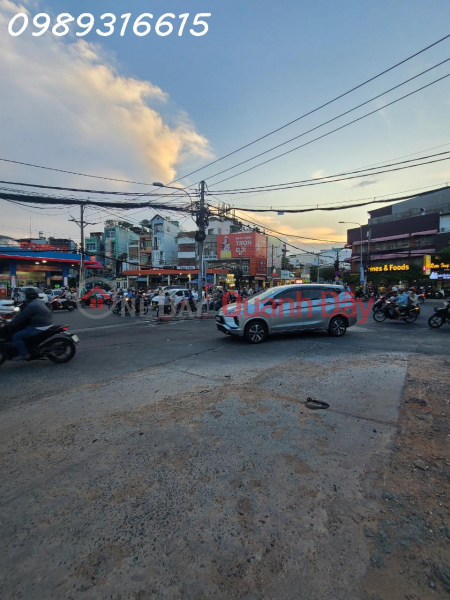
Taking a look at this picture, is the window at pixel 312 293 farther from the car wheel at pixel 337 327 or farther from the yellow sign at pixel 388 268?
the yellow sign at pixel 388 268

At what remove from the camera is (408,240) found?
41.5m

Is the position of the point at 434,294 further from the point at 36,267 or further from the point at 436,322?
the point at 36,267

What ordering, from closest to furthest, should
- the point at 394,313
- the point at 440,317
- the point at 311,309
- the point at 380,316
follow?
the point at 311,309, the point at 440,317, the point at 394,313, the point at 380,316

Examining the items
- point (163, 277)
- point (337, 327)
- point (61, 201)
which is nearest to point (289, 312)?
point (337, 327)

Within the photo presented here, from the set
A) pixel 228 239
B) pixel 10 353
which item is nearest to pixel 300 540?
pixel 10 353

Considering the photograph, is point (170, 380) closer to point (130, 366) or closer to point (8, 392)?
point (130, 366)

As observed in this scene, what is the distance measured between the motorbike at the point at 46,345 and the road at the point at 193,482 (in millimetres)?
715

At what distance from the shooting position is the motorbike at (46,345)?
5.79 metres

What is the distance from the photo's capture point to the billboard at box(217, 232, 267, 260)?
175 ft

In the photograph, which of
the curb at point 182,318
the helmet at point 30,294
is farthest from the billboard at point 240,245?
the helmet at point 30,294

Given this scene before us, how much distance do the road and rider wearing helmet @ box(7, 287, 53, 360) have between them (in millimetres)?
700

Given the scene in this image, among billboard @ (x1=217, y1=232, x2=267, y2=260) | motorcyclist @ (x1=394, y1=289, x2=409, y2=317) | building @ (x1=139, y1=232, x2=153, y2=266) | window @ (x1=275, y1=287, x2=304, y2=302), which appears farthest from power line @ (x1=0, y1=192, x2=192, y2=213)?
building @ (x1=139, y1=232, x2=153, y2=266)

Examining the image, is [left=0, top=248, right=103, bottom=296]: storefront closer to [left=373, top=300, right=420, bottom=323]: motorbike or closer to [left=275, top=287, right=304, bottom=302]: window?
[left=275, top=287, right=304, bottom=302]: window

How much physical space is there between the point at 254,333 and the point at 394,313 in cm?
778
